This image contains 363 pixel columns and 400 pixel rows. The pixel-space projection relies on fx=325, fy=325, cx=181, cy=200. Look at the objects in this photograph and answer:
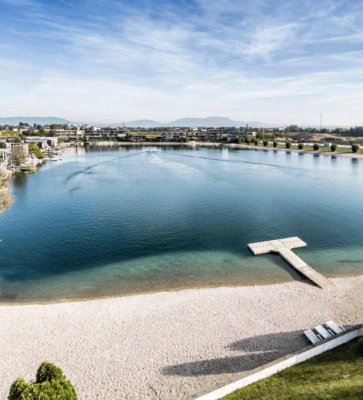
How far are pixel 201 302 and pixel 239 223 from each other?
17.8 m

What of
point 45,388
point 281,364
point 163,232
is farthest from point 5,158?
point 281,364

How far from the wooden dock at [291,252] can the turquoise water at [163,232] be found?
773 millimetres

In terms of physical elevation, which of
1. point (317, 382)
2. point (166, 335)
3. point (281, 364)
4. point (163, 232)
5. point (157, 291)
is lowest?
point (166, 335)

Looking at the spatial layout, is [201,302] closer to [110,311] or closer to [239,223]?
[110,311]

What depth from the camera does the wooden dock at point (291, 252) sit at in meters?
22.7

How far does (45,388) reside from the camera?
8445 mm

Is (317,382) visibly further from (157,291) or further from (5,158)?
(5,158)

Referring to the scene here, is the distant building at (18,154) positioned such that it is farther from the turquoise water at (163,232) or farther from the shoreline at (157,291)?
the shoreline at (157,291)

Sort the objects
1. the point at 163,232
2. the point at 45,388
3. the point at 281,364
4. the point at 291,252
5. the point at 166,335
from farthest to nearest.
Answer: the point at 163,232
the point at 291,252
the point at 166,335
the point at 281,364
the point at 45,388

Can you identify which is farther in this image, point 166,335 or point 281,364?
point 166,335

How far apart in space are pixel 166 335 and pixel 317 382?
723 centimetres

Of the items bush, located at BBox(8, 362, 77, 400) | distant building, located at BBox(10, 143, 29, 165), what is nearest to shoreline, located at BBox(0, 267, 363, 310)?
bush, located at BBox(8, 362, 77, 400)

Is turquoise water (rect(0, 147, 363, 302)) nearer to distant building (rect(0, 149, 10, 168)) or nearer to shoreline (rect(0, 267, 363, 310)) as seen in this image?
shoreline (rect(0, 267, 363, 310))

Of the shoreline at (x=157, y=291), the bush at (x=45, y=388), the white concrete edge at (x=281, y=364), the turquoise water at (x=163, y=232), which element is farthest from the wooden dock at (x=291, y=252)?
the bush at (x=45, y=388)
